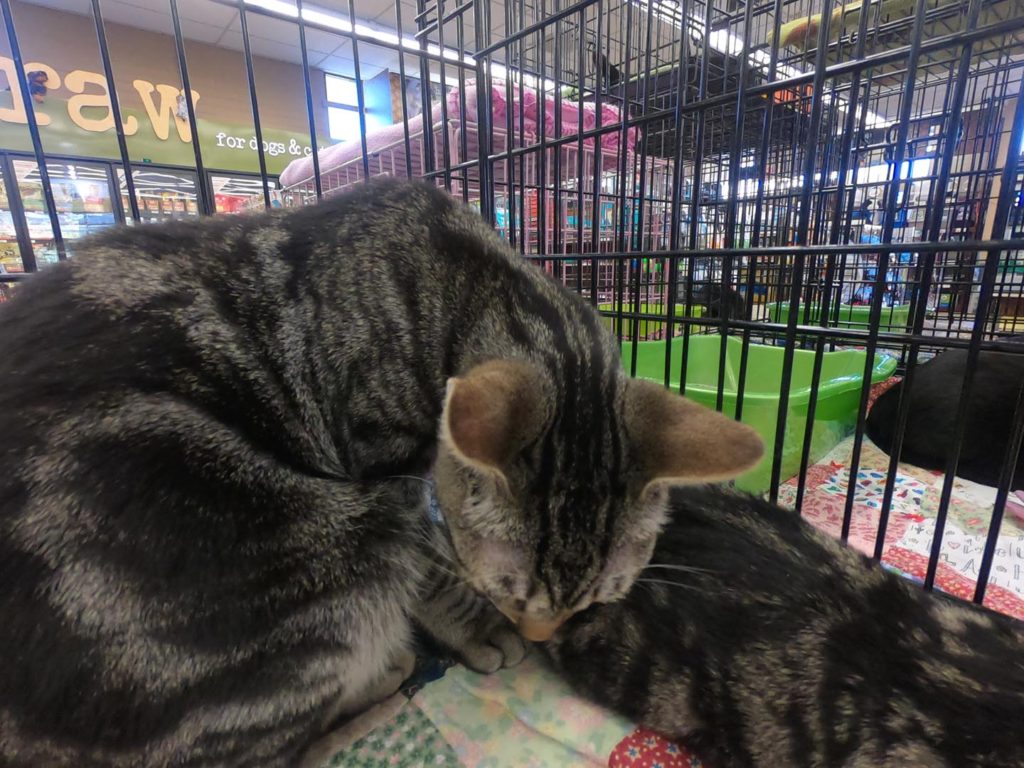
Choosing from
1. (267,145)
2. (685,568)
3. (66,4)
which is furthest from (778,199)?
(66,4)

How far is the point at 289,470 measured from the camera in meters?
0.68

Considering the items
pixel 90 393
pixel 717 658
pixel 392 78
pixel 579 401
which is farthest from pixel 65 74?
pixel 717 658

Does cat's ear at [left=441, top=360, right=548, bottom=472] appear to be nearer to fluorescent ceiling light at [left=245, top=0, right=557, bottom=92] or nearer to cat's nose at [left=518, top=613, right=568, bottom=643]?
cat's nose at [left=518, top=613, right=568, bottom=643]

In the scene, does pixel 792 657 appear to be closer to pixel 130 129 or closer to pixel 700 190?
pixel 700 190

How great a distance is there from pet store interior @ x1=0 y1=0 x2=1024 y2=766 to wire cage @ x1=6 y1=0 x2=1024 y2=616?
0.01 m

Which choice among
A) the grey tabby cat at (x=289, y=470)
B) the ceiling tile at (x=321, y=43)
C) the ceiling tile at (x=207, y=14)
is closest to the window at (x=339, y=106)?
the ceiling tile at (x=321, y=43)

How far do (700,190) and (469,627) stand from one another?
1.51 meters

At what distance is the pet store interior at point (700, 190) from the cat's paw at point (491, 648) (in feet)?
0.10

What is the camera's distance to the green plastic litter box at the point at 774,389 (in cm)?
125

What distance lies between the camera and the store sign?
4047 mm

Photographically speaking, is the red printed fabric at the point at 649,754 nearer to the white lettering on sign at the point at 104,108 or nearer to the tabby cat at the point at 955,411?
the tabby cat at the point at 955,411

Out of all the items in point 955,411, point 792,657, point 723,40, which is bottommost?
point 792,657

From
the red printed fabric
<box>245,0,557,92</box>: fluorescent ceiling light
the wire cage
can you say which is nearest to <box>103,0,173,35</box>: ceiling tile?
the wire cage

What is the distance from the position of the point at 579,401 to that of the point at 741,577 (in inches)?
13.5
